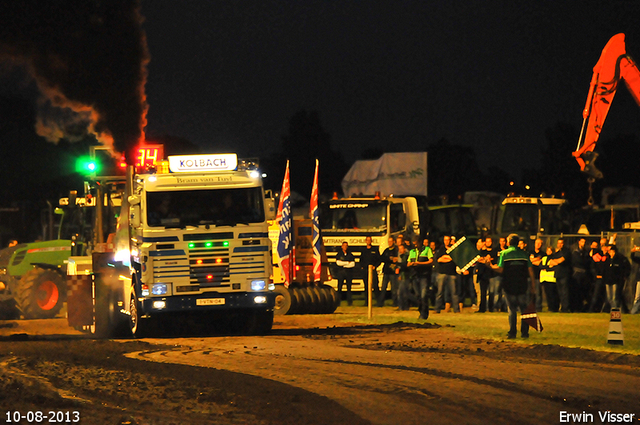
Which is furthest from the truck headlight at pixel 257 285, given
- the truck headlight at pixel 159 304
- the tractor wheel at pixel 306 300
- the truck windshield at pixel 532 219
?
the truck windshield at pixel 532 219

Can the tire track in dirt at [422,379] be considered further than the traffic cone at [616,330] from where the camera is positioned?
No

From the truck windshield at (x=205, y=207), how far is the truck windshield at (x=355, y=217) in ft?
38.7

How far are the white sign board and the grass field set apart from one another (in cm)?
686

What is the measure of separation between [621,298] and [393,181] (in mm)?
10578

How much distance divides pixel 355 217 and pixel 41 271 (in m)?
9.82

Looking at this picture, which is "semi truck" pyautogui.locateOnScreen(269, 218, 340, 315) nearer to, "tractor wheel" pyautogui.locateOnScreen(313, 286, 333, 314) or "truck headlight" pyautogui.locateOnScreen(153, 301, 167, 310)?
"tractor wheel" pyautogui.locateOnScreen(313, 286, 333, 314)

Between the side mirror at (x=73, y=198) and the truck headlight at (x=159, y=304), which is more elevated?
the side mirror at (x=73, y=198)

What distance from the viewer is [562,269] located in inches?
942

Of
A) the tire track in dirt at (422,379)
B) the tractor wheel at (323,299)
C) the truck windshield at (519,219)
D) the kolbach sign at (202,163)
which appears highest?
the kolbach sign at (202,163)

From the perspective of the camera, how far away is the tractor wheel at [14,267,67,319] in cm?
2448

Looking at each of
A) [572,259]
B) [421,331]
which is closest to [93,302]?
[421,331]

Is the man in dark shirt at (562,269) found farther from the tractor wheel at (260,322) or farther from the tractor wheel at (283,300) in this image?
the tractor wheel at (260,322)

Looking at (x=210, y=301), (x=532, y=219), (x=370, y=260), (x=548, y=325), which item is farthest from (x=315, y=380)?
(x=532, y=219)

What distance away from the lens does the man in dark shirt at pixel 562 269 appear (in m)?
23.9
